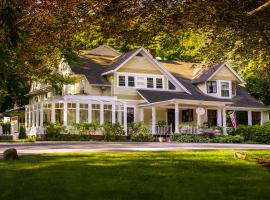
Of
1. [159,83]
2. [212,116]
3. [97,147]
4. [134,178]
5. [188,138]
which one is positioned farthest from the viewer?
[212,116]

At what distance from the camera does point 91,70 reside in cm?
4159

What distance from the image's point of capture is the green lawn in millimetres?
9117

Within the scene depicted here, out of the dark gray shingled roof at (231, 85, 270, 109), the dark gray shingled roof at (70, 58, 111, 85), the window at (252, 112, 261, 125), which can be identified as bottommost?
the window at (252, 112, 261, 125)

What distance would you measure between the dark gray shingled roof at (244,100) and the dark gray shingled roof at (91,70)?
42.3 feet

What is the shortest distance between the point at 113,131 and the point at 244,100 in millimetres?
17143

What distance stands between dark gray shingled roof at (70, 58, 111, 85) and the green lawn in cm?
2590

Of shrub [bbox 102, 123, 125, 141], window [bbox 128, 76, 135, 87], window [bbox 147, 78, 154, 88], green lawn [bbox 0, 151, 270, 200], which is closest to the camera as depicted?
green lawn [bbox 0, 151, 270, 200]

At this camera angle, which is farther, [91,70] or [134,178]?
[91,70]

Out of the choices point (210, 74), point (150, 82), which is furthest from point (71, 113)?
point (210, 74)

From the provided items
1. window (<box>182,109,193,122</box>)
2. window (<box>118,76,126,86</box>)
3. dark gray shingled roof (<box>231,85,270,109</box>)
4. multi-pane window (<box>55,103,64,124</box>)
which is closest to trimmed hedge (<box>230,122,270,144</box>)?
window (<box>182,109,193,122</box>)

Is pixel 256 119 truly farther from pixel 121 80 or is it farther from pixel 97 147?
pixel 97 147

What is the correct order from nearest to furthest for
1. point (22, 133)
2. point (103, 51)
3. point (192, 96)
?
point (22, 133) < point (192, 96) < point (103, 51)

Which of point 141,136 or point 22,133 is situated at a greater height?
point 22,133

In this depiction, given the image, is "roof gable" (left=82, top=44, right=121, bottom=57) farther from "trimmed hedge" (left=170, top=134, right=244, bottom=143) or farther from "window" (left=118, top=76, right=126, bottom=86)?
"trimmed hedge" (left=170, top=134, right=244, bottom=143)
